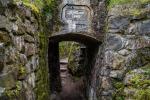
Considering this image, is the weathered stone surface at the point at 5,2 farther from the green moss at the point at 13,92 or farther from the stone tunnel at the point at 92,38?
the green moss at the point at 13,92

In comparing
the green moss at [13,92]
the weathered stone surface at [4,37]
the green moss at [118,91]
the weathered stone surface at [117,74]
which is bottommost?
the green moss at [118,91]

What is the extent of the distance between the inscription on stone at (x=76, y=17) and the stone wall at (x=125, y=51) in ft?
1.82

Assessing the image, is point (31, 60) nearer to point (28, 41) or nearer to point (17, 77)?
point (28, 41)

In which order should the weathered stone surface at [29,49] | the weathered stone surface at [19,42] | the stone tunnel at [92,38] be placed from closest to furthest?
the weathered stone surface at [19,42] < the stone tunnel at [92,38] < the weathered stone surface at [29,49]

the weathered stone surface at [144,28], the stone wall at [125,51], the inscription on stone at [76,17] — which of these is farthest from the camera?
the inscription on stone at [76,17]

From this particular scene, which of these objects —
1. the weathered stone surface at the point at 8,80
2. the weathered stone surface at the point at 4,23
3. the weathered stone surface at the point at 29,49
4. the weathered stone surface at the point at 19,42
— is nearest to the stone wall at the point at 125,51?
the weathered stone surface at the point at 29,49

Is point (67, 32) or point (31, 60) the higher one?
point (67, 32)

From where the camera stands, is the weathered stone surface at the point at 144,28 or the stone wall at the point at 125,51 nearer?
the stone wall at the point at 125,51

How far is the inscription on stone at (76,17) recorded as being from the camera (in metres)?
5.27

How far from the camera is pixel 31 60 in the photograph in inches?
132

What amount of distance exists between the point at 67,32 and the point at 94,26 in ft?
1.89

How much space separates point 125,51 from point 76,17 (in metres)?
1.30

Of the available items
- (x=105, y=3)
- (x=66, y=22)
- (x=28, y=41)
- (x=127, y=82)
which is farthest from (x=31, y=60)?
(x=105, y=3)

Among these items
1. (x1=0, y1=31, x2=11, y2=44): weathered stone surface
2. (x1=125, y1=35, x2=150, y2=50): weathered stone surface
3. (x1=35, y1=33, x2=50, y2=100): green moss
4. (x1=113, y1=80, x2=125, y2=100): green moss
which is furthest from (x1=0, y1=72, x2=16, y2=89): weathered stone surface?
(x1=125, y1=35, x2=150, y2=50): weathered stone surface
